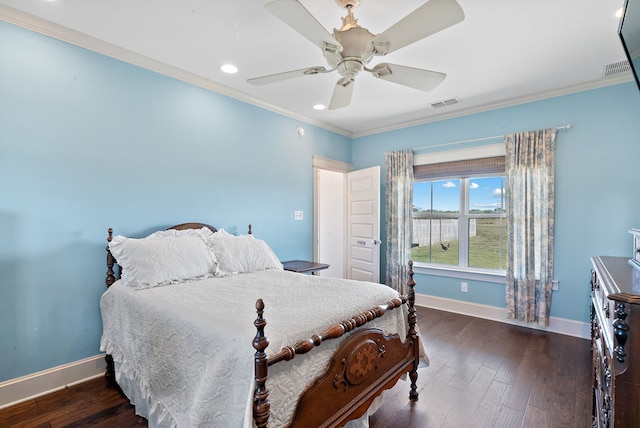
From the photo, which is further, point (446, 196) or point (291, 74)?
point (446, 196)

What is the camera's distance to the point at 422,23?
1.60 m

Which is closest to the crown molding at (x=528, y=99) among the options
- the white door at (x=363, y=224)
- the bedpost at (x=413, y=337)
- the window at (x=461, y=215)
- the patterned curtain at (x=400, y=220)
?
the patterned curtain at (x=400, y=220)

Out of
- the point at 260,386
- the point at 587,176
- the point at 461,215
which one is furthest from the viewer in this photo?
the point at 461,215

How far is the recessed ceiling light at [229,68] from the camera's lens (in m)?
2.88

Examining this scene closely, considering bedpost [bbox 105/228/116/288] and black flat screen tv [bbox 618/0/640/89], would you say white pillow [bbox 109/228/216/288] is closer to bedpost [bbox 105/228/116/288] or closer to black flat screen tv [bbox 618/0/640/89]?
bedpost [bbox 105/228/116/288]

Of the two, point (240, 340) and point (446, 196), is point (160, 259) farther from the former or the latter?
point (446, 196)

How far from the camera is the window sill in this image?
3.86 meters

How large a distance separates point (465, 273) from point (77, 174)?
14.4 feet

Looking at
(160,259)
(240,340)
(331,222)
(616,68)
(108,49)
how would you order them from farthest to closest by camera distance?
1. (331,222)
2. (616,68)
3. (108,49)
4. (160,259)
5. (240,340)

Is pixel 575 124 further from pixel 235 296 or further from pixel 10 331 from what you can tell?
pixel 10 331

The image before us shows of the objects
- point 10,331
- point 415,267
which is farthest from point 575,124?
point 10,331

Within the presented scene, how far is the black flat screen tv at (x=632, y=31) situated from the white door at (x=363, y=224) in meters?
2.98

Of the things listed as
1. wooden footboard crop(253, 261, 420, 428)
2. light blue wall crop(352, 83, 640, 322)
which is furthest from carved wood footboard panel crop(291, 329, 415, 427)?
light blue wall crop(352, 83, 640, 322)

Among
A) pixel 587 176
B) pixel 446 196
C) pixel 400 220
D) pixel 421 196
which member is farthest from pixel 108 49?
pixel 587 176
